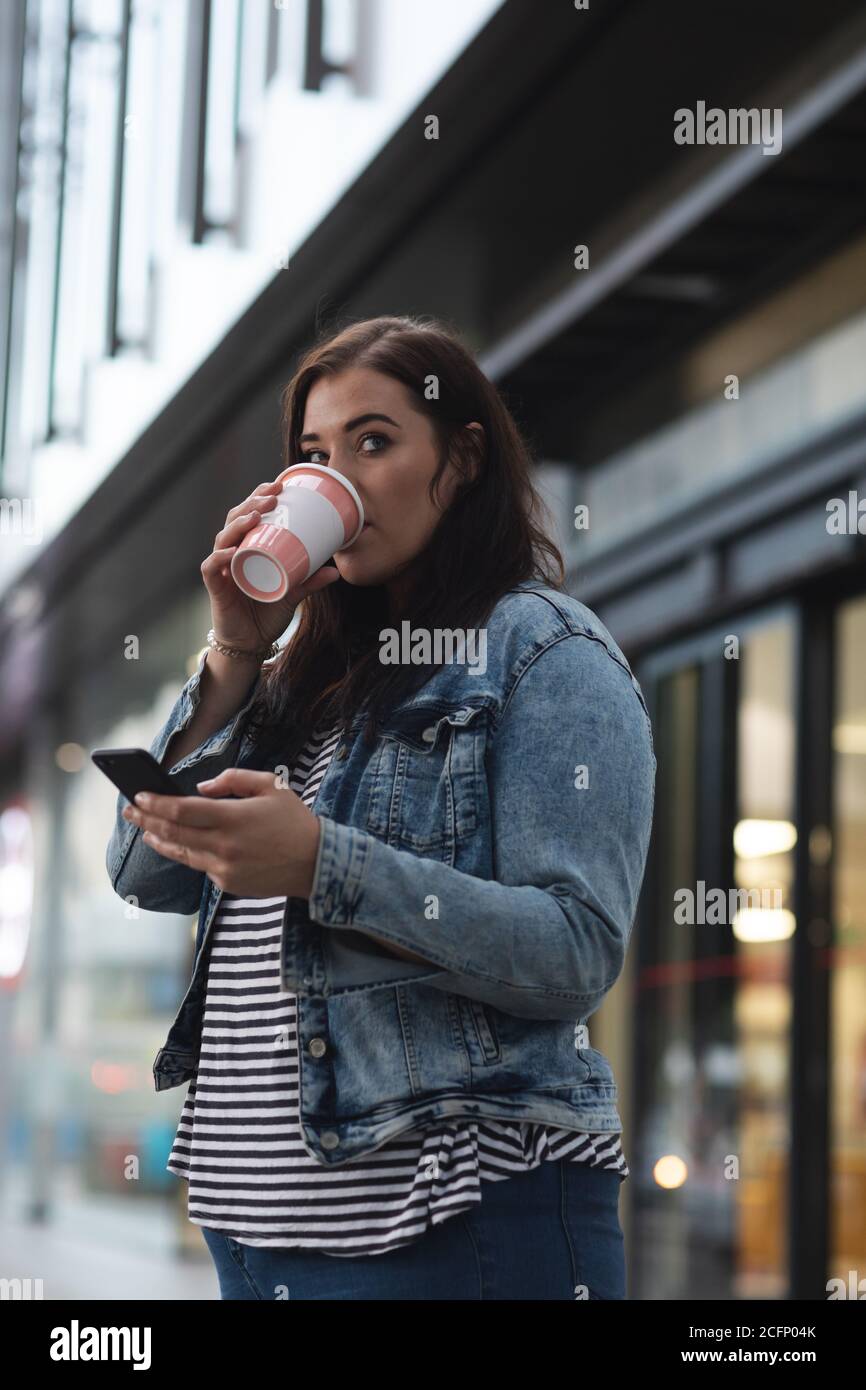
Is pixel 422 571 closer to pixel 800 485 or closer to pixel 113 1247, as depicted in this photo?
pixel 800 485

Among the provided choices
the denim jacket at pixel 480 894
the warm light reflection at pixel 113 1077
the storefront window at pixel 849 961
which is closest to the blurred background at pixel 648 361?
the storefront window at pixel 849 961

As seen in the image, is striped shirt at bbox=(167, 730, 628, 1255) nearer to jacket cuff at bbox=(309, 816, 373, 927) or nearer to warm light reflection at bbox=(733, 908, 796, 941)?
jacket cuff at bbox=(309, 816, 373, 927)

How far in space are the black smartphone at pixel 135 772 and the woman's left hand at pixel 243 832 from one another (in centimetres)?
1

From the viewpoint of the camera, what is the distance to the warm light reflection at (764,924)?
15.1 ft

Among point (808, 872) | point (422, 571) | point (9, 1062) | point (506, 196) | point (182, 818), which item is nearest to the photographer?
point (182, 818)

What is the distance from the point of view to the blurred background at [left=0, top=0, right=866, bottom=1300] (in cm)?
388

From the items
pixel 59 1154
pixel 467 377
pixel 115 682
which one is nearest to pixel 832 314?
pixel 467 377

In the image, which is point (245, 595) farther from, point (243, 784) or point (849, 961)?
point (849, 961)

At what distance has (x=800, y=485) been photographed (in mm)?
4469

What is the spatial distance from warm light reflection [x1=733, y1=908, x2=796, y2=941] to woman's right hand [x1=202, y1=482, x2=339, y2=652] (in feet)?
10.9

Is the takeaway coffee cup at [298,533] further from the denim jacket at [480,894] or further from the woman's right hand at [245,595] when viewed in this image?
the denim jacket at [480,894]

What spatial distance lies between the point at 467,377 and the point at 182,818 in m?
0.61

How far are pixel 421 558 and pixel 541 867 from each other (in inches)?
14.7

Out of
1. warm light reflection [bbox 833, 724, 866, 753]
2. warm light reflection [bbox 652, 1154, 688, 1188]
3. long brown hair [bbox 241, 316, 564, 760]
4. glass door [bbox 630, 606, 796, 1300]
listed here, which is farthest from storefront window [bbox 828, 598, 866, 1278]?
long brown hair [bbox 241, 316, 564, 760]
